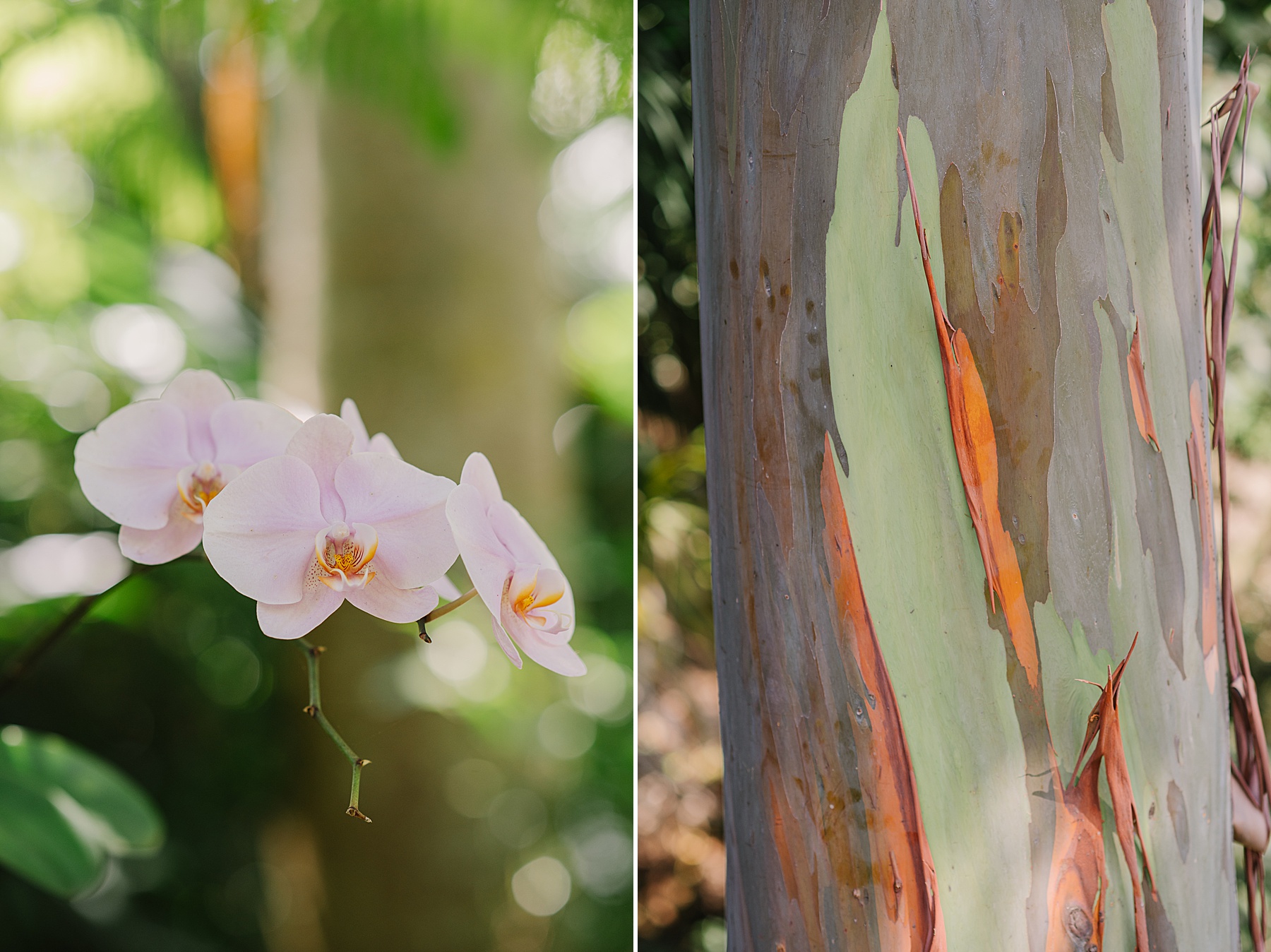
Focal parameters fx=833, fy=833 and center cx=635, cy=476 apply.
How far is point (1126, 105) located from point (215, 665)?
24.2 inches

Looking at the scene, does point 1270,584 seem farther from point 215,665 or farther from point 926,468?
point 215,665

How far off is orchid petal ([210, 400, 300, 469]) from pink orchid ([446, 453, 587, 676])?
0.38 ft

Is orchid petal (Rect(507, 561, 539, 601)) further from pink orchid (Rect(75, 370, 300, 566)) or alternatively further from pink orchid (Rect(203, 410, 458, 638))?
pink orchid (Rect(75, 370, 300, 566))

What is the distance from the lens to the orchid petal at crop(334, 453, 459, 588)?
0.37m

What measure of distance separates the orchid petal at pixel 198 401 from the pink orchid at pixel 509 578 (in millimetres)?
157

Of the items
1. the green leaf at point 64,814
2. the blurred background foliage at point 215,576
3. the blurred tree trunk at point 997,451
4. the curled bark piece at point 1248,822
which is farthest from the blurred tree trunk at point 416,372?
the curled bark piece at point 1248,822

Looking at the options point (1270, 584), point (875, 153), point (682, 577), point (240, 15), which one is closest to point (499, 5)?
point (240, 15)

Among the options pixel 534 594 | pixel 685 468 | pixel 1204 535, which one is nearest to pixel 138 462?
pixel 534 594

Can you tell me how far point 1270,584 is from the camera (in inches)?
45.6

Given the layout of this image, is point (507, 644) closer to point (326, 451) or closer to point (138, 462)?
point (326, 451)

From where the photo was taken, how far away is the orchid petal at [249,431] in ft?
1.42

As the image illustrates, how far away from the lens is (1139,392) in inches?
12.6

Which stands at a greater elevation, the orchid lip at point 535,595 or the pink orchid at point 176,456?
the pink orchid at point 176,456

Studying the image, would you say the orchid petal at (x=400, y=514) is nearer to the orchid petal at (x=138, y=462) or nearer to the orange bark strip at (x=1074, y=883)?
the orchid petal at (x=138, y=462)
